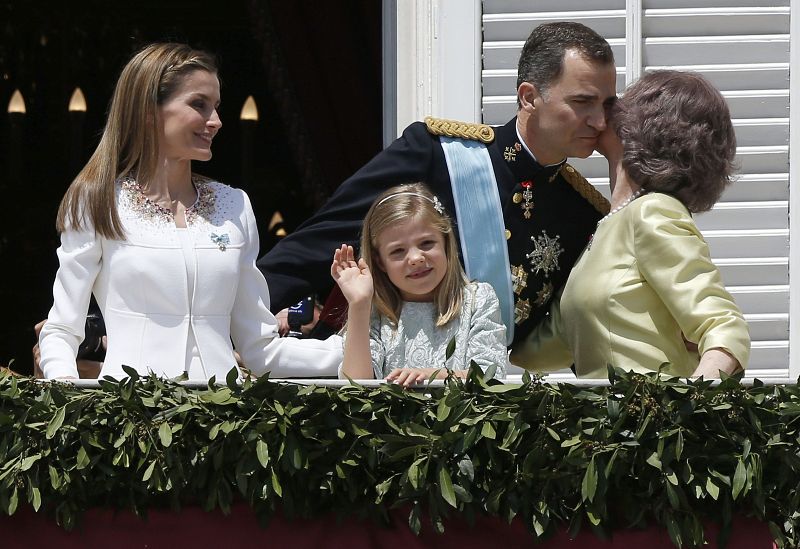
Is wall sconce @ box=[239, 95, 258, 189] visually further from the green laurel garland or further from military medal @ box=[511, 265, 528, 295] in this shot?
the green laurel garland

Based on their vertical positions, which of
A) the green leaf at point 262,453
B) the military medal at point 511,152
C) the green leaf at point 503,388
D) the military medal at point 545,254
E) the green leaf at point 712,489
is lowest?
the green leaf at point 712,489

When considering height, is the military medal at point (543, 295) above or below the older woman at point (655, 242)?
below

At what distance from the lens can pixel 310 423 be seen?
276 cm

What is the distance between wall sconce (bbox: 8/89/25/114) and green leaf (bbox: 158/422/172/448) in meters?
4.01

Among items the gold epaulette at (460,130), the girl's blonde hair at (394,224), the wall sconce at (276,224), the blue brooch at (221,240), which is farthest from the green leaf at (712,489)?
the wall sconce at (276,224)

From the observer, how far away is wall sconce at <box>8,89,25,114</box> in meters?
6.49

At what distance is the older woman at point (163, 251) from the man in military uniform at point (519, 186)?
272mm

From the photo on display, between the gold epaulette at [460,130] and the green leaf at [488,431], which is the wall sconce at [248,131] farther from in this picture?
the green leaf at [488,431]

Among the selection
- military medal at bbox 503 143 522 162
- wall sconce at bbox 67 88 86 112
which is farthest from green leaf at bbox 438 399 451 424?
wall sconce at bbox 67 88 86 112

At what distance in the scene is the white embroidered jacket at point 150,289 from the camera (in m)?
3.09

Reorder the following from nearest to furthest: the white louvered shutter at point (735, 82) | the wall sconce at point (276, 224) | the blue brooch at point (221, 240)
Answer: the blue brooch at point (221, 240)
the white louvered shutter at point (735, 82)
the wall sconce at point (276, 224)

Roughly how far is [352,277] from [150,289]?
413 mm

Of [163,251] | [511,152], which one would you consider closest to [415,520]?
[163,251]

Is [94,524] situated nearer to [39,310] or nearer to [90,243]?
[90,243]
